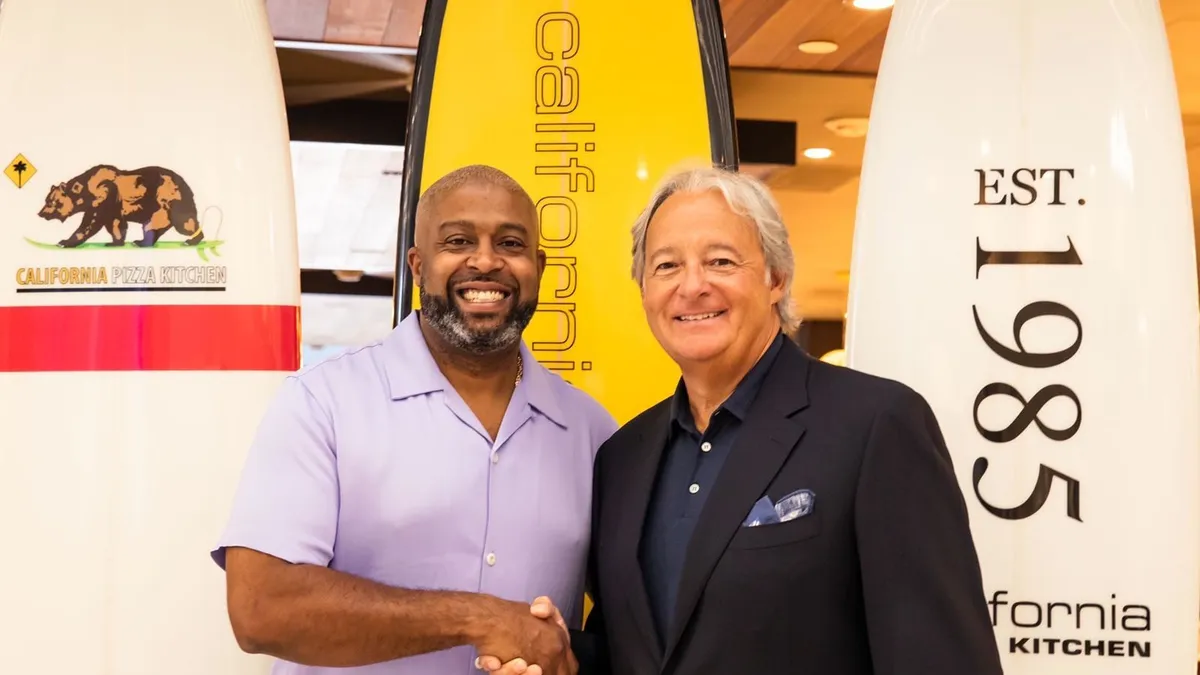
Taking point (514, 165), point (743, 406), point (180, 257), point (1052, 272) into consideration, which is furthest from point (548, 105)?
point (743, 406)

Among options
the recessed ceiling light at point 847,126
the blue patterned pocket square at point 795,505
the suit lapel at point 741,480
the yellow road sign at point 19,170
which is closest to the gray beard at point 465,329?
the suit lapel at point 741,480

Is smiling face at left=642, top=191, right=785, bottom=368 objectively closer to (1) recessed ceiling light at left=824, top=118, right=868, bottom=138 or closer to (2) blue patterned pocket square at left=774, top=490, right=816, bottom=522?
(2) blue patterned pocket square at left=774, top=490, right=816, bottom=522

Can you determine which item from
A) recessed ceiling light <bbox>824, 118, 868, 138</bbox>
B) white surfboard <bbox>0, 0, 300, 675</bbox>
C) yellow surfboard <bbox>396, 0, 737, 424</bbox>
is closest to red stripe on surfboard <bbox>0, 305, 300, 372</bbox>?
white surfboard <bbox>0, 0, 300, 675</bbox>

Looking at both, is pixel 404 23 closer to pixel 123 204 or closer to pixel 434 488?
pixel 123 204

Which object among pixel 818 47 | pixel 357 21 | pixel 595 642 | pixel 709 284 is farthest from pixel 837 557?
pixel 357 21

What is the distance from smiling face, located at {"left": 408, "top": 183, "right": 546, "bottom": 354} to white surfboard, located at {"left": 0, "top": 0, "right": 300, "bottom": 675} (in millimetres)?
746

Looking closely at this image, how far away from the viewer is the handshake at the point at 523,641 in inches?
62.1

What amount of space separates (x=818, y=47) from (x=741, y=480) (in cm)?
299

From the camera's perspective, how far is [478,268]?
1.82 meters

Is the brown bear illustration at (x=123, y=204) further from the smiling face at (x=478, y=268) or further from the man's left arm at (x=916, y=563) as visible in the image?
the man's left arm at (x=916, y=563)

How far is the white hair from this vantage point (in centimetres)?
155

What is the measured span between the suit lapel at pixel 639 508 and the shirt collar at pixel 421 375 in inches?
8.7

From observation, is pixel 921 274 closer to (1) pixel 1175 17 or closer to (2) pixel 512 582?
(2) pixel 512 582

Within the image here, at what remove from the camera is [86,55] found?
7.97ft
